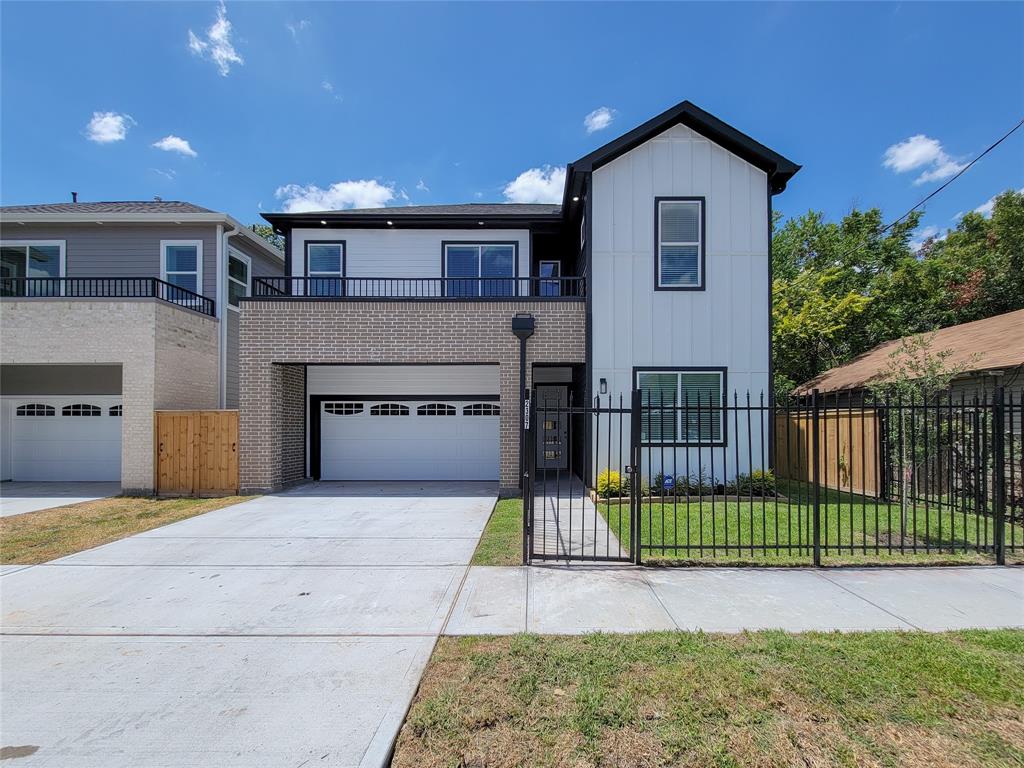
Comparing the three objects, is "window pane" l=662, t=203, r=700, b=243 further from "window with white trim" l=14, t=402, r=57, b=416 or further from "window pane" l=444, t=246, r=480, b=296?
"window with white trim" l=14, t=402, r=57, b=416

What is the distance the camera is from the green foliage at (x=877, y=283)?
17.4 meters

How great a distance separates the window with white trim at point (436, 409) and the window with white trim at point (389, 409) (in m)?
0.36

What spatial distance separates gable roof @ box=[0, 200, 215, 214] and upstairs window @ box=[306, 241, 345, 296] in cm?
369

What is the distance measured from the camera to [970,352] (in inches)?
409

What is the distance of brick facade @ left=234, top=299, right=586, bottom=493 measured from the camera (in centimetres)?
1066

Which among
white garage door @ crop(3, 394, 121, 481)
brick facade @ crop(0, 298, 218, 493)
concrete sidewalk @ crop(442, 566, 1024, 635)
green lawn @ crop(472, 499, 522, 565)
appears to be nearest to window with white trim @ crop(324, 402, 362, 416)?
brick facade @ crop(0, 298, 218, 493)

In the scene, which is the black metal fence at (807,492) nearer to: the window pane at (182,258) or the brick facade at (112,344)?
the brick facade at (112,344)

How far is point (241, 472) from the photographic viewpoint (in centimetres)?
1078

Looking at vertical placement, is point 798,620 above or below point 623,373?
below

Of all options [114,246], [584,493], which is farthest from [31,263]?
[584,493]

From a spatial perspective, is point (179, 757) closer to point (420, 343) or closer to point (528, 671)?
point (528, 671)

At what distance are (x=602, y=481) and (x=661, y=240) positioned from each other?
522cm

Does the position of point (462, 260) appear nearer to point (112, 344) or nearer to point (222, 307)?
point (222, 307)

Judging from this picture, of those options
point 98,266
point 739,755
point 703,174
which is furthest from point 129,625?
point 98,266
